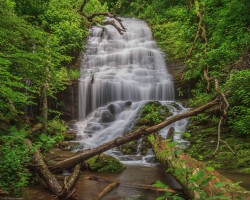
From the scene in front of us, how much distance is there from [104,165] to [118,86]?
7.38 metres

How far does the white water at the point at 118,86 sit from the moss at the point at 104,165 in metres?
1.34

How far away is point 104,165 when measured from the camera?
8195mm

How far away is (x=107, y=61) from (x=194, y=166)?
13.1 metres

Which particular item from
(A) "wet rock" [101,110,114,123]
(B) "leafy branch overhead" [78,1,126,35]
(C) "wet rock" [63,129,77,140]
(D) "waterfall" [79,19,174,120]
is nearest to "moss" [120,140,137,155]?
(C) "wet rock" [63,129,77,140]

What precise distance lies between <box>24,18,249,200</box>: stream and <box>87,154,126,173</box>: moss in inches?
10.0

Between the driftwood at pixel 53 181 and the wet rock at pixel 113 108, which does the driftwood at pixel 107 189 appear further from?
the wet rock at pixel 113 108

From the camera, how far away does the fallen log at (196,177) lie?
300 centimetres

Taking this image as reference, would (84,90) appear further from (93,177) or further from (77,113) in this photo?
(93,177)

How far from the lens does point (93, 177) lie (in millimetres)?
7109

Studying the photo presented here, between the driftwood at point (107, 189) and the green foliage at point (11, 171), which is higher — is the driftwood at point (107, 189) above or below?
below

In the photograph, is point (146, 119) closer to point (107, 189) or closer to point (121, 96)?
point (121, 96)

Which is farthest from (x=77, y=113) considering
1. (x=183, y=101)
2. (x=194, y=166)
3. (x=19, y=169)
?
(x=194, y=166)

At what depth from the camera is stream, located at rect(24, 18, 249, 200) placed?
7.14m

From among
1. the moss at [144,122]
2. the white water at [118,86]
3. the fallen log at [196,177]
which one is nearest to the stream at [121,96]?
the white water at [118,86]
